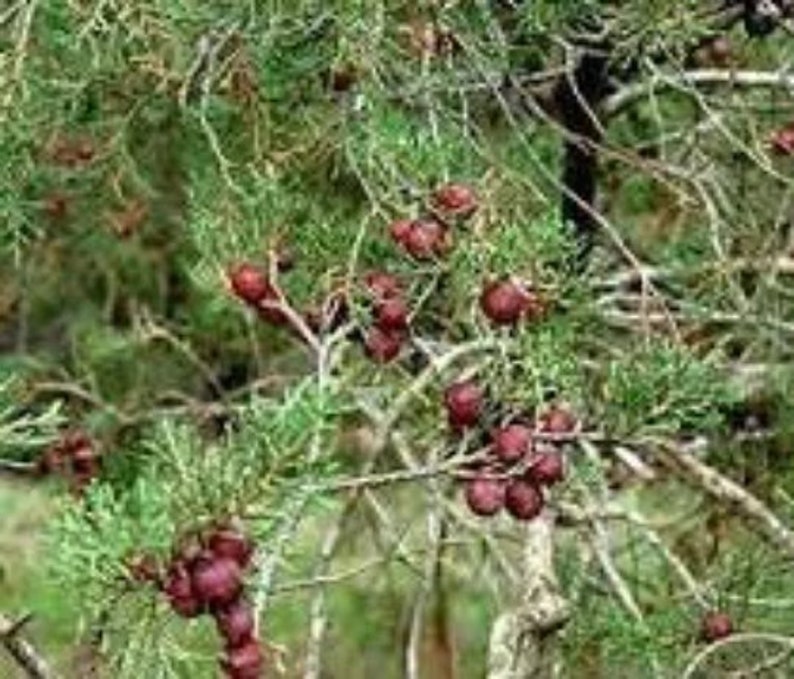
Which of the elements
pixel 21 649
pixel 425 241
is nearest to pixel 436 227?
pixel 425 241

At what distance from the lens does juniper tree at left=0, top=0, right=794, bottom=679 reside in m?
1.63

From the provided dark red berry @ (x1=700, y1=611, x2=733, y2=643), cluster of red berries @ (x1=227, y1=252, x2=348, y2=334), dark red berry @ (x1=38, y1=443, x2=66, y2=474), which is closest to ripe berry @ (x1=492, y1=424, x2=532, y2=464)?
cluster of red berries @ (x1=227, y1=252, x2=348, y2=334)

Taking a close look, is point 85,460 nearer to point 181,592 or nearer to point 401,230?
point 401,230

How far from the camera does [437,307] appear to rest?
250cm

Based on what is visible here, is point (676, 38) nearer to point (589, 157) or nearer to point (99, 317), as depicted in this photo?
point (589, 157)

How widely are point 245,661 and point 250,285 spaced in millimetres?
528

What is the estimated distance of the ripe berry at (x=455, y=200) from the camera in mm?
1992

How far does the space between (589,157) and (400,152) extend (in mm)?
Answer: 1171

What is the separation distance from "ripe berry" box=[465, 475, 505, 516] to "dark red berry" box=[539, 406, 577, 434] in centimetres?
6

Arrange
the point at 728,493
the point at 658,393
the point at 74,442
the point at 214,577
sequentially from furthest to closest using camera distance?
1. the point at 74,442
2. the point at 728,493
3. the point at 658,393
4. the point at 214,577

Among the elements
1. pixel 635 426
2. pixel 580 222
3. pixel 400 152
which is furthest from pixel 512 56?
pixel 635 426

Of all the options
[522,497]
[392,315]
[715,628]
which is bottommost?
[715,628]

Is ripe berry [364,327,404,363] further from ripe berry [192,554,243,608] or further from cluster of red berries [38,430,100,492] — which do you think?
cluster of red berries [38,430,100,492]

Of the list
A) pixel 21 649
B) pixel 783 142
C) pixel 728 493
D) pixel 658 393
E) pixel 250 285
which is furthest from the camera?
pixel 728 493
